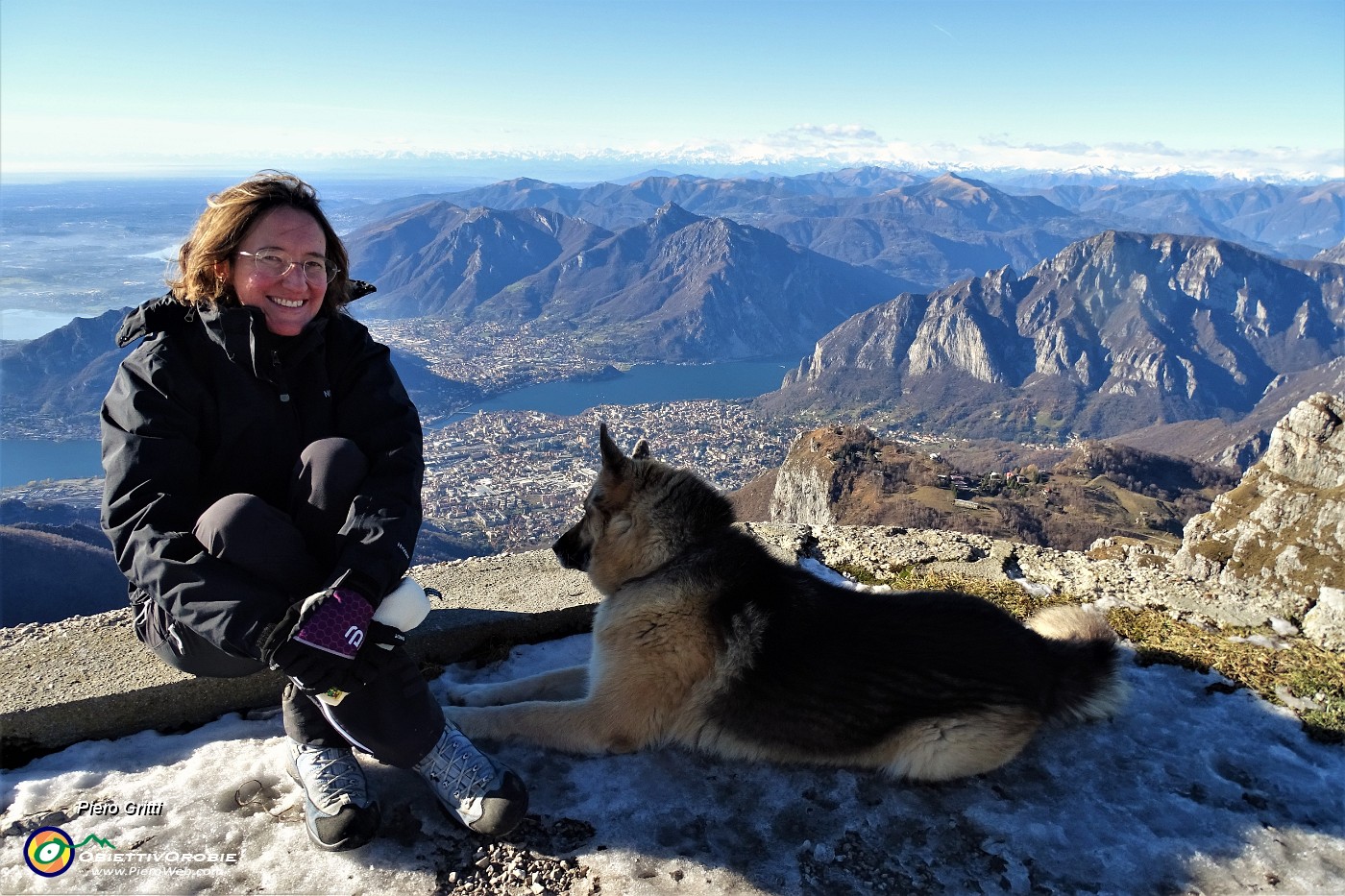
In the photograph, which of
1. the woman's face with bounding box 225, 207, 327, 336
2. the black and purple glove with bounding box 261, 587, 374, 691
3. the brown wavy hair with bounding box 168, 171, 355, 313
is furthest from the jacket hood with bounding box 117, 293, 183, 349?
the black and purple glove with bounding box 261, 587, 374, 691

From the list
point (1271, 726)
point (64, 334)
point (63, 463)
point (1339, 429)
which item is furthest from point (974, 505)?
point (64, 334)

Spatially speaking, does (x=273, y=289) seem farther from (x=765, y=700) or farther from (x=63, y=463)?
(x=63, y=463)

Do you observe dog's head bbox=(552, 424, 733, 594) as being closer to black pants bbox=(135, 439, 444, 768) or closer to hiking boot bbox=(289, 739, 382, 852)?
black pants bbox=(135, 439, 444, 768)

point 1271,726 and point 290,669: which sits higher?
point 290,669

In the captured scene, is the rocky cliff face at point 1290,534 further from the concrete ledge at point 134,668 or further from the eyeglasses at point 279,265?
the eyeglasses at point 279,265

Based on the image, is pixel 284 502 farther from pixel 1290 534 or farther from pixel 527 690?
pixel 1290 534

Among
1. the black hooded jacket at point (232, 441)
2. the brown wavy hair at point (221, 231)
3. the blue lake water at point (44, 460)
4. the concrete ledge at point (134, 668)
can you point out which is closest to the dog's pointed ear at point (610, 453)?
the black hooded jacket at point (232, 441)

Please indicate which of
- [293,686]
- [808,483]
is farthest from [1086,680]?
[808,483]
